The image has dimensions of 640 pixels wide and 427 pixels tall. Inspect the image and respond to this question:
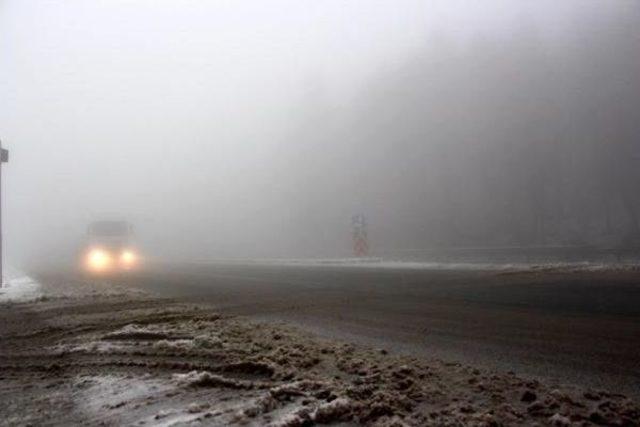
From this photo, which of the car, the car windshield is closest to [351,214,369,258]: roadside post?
the car

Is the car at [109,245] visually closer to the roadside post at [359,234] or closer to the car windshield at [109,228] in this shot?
the car windshield at [109,228]

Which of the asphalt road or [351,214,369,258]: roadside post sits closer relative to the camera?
the asphalt road

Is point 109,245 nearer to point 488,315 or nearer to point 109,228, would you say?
point 109,228

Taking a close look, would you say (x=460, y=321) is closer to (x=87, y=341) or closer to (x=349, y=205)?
(x=87, y=341)

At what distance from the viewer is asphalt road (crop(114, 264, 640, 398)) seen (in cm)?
618

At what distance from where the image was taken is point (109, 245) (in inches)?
1422

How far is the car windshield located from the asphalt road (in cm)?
1944

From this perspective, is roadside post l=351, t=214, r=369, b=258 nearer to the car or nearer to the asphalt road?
the car

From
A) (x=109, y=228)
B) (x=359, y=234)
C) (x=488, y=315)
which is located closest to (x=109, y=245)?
(x=109, y=228)

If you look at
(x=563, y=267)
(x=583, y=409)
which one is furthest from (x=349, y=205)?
(x=583, y=409)

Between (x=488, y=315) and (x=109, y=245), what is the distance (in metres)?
30.4

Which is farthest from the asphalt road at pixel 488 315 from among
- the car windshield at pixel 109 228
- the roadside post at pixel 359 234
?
the roadside post at pixel 359 234

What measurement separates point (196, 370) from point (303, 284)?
12732mm

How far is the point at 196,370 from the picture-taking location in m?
6.02
